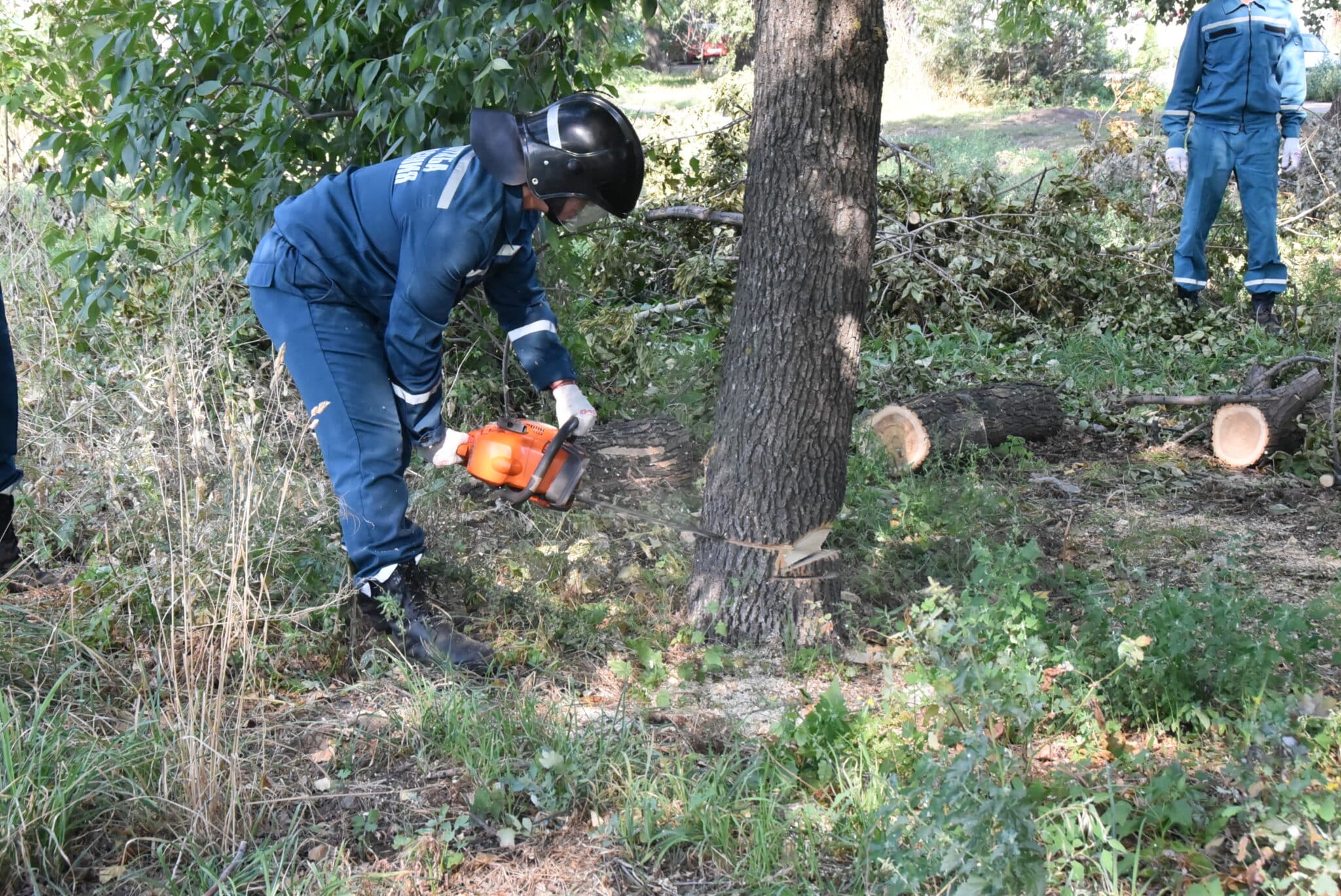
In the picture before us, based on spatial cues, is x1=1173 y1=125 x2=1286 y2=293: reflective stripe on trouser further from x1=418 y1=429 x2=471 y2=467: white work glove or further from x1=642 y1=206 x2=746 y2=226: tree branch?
x1=418 y1=429 x2=471 y2=467: white work glove

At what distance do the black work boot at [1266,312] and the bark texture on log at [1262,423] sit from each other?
5.56ft

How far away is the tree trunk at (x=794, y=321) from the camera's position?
10.6 ft

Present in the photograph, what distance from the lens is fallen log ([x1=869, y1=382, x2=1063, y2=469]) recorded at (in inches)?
190

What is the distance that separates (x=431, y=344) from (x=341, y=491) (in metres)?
0.57

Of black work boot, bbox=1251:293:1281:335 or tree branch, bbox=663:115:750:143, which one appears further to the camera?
black work boot, bbox=1251:293:1281:335

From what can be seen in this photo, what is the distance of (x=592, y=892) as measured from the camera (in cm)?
234

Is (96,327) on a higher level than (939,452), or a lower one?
higher

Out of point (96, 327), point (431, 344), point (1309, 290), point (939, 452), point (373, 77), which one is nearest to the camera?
point (431, 344)

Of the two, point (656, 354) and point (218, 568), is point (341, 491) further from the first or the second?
point (656, 354)

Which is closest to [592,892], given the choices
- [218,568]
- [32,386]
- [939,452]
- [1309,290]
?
[218,568]

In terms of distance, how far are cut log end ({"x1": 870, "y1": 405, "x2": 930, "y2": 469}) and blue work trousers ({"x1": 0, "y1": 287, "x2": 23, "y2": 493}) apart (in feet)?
11.3

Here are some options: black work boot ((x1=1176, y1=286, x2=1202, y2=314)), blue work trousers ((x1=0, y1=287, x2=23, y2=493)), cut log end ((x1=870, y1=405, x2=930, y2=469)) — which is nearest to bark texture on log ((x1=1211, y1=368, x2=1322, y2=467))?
cut log end ((x1=870, y1=405, x2=930, y2=469))

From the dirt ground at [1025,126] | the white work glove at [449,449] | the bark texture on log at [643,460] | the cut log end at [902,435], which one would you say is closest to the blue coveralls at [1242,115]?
the cut log end at [902,435]

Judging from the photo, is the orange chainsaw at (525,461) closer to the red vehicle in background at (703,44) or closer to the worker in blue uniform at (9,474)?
the worker in blue uniform at (9,474)
